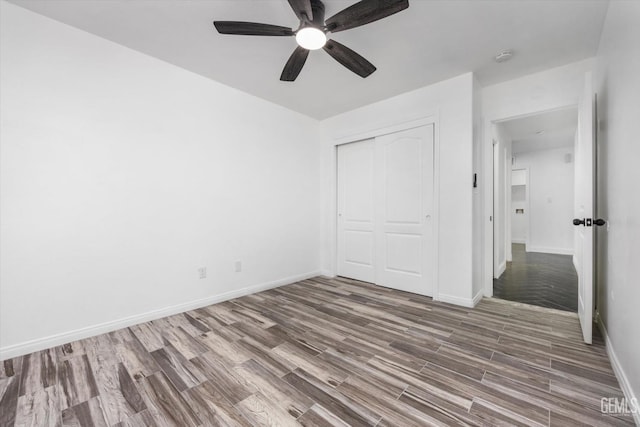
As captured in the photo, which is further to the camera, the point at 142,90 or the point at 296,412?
the point at 142,90

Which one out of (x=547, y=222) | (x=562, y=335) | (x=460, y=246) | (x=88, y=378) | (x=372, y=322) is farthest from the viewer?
(x=547, y=222)

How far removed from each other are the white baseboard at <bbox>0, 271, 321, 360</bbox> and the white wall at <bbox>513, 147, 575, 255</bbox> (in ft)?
23.4

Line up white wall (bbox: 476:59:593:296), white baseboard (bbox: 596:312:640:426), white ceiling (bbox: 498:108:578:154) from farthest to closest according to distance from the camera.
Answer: white ceiling (bbox: 498:108:578:154), white wall (bbox: 476:59:593:296), white baseboard (bbox: 596:312:640:426)

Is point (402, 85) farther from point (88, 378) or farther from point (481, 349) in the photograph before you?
point (88, 378)

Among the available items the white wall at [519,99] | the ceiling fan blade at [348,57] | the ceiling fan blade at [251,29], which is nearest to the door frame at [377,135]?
the white wall at [519,99]

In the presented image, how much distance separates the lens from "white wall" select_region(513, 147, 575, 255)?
6.38m

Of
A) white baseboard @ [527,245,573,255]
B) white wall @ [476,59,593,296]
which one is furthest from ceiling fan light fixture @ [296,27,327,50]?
white baseboard @ [527,245,573,255]

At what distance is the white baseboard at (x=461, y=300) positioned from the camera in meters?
2.95

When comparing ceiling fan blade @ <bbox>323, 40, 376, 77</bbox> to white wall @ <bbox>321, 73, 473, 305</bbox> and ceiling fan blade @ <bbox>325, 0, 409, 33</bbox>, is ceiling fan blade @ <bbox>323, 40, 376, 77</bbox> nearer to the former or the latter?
ceiling fan blade @ <bbox>325, 0, 409, 33</bbox>

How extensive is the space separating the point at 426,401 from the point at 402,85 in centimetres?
320

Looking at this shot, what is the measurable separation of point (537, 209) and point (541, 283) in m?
3.92

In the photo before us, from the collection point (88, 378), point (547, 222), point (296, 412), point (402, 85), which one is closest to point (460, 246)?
point (402, 85)

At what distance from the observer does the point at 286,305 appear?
307 centimetres

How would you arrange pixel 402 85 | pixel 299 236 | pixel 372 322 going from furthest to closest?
pixel 299 236 → pixel 402 85 → pixel 372 322
